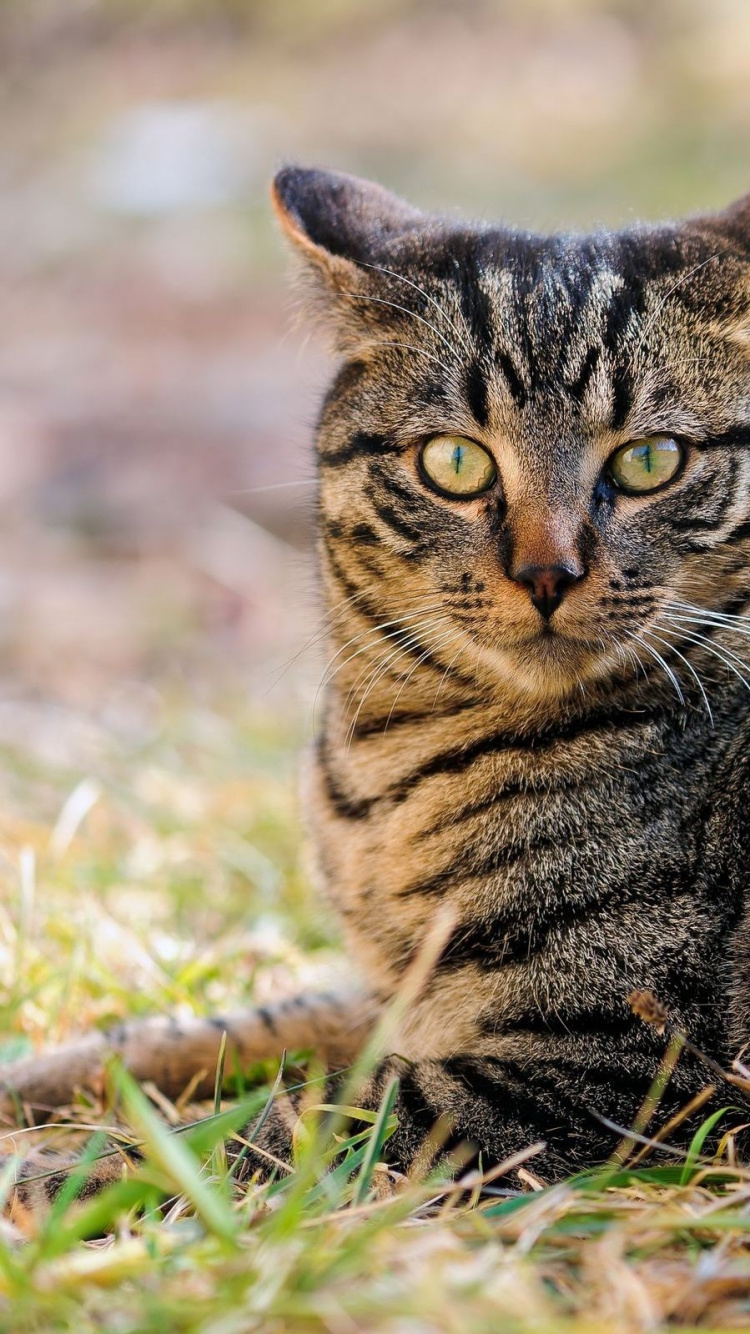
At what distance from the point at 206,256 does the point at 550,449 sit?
36.1 feet

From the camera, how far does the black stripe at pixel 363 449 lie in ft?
8.32

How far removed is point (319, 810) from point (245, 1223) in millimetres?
1332

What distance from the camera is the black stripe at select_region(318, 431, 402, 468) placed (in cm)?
254

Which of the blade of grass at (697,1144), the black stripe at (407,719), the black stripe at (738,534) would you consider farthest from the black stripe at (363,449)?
the blade of grass at (697,1144)

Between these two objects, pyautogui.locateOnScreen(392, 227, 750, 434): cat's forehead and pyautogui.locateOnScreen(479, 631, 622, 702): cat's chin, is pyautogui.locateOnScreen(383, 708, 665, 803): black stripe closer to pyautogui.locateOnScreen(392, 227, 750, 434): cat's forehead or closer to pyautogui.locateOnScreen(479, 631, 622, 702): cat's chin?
pyautogui.locateOnScreen(479, 631, 622, 702): cat's chin

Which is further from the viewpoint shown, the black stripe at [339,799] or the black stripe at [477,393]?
the black stripe at [339,799]

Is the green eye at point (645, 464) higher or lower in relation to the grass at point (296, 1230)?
higher

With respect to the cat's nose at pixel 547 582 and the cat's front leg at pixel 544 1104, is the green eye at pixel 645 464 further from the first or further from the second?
the cat's front leg at pixel 544 1104

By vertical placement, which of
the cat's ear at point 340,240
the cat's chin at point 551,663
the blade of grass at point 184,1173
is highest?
the cat's ear at point 340,240

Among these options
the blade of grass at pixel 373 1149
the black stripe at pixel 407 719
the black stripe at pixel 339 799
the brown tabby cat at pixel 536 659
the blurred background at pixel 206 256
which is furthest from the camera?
the blurred background at pixel 206 256

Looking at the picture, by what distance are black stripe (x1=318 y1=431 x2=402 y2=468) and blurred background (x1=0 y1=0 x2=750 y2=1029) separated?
0.78 feet

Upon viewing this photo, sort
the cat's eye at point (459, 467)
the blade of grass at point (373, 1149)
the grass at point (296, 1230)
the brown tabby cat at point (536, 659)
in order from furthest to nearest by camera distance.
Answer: the cat's eye at point (459, 467) < the brown tabby cat at point (536, 659) < the blade of grass at point (373, 1149) < the grass at point (296, 1230)

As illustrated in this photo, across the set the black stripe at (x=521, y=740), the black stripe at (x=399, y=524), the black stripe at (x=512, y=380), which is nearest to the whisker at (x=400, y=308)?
the black stripe at (x=512, y=380)

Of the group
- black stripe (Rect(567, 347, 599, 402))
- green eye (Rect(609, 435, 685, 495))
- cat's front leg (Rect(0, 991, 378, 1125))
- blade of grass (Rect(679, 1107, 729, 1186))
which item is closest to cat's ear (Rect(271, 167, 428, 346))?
black stripe (Rect(567, 347, 599, 402))
